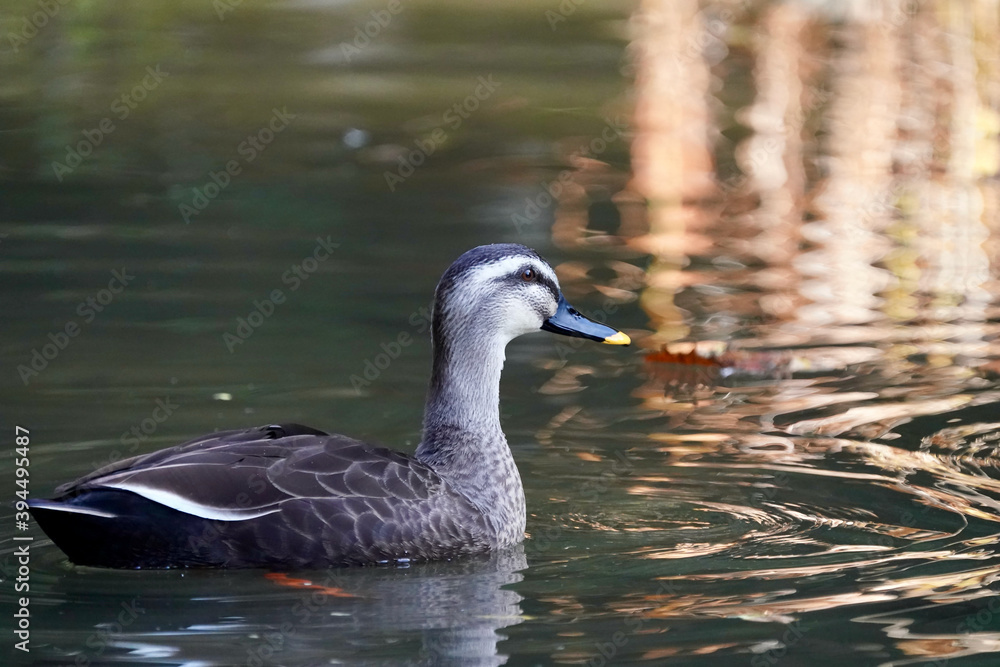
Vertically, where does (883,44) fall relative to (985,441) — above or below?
above

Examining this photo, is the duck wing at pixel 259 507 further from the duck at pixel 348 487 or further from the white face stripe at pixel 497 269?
the white face stripe at pixel 497 269

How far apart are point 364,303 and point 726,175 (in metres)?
6.37

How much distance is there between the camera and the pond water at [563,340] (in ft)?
Result: 21.6

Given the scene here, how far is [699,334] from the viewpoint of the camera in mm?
10977

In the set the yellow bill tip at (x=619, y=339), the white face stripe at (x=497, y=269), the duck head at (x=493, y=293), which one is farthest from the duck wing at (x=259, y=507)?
the yellow bill tip at (x=619, y=339)

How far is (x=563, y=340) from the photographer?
11.1 meters

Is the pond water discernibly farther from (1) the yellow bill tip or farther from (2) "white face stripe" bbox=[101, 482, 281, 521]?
(1) the yellow bill tip

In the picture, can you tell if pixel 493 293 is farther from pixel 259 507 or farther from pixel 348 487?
pixel 259 507

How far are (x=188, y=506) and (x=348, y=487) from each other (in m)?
0.69

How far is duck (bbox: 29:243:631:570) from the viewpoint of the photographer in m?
6.80

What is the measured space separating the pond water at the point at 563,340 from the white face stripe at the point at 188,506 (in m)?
0.27

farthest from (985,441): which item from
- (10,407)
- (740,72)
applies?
(740,72)

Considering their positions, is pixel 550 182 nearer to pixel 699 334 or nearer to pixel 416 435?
pixel 699 334

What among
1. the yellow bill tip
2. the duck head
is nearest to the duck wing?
the duck head
